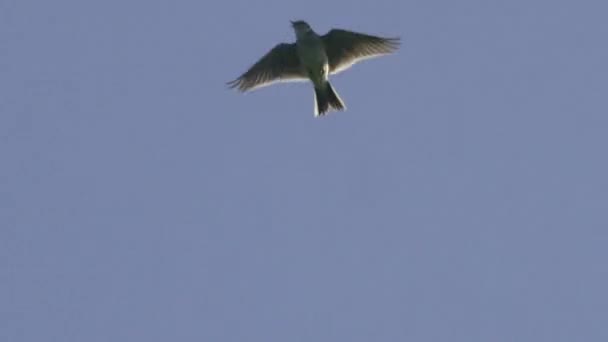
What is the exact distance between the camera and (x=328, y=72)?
40.6 m

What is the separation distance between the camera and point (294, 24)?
131 feet

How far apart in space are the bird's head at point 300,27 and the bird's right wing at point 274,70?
676 mm

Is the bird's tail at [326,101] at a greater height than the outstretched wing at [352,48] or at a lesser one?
lesser

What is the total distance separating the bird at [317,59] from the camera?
40.0 metres

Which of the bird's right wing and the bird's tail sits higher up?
the bird's right wing

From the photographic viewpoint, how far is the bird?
40.0 m

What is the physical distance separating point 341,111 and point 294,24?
1.74m

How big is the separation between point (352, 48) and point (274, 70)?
4.90 ft

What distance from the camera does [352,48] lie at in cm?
4078

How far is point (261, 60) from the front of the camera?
4097 cm

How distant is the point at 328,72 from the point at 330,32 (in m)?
0.75

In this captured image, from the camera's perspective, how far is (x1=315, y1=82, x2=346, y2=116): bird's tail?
40.2 meters

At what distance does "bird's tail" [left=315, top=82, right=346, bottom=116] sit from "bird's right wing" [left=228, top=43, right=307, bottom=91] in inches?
24.9

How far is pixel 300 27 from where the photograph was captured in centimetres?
3997
